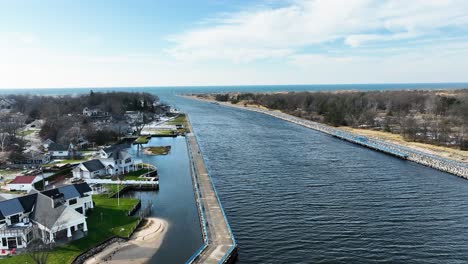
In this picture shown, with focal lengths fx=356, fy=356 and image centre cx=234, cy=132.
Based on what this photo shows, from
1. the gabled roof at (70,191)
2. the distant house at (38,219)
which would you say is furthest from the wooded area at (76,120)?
the distant house at (38,219)

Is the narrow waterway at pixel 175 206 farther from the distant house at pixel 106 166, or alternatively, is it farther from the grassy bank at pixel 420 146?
the grassy bank at pixel 420 146

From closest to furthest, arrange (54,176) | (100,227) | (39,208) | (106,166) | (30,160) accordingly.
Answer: (39,208), (100,227), (54,176), (106,166), (30,160)

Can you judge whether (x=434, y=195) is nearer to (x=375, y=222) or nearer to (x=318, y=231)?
(x=375, y=222)

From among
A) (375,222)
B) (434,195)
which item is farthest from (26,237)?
(434,195)

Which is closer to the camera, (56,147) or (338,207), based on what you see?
(338,207)

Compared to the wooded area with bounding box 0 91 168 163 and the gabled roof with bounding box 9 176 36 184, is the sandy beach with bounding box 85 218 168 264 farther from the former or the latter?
the wooded area with bounding box 0 91 168 163

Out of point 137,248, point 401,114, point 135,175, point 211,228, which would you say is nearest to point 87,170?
point 135,175

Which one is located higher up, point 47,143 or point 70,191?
point 70,191

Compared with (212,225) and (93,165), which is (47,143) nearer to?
(93,165)
